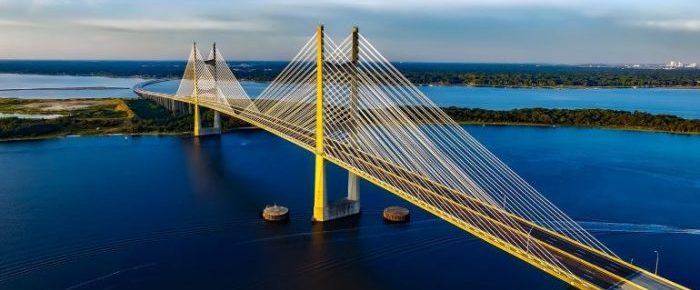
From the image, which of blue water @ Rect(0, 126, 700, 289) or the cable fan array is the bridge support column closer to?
blue water @ Rect(0, 126, 700, 289)

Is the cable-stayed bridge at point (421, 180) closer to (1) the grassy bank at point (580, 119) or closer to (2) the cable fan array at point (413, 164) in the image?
(2) the cable fan array at point (413, 164)

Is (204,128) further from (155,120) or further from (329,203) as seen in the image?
(329,203)

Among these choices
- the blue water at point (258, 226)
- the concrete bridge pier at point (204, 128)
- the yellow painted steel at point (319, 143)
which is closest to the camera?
the blue water at point (258, 226)

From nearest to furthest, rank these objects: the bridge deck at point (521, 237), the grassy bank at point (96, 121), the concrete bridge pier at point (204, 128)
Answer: the bridge deck at point (521, 237)
the grassy bank at point (96, 121)
the concrete bridge pier at point (204, 128)

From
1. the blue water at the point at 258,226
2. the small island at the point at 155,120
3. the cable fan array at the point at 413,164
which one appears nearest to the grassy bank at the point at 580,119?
the small island at the point at 155,120

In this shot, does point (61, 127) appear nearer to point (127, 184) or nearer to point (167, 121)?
point (167, 121)

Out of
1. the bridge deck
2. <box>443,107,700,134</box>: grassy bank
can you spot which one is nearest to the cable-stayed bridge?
the bridge deck

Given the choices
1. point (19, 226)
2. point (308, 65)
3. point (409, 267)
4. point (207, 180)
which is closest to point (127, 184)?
point (207, 180)
